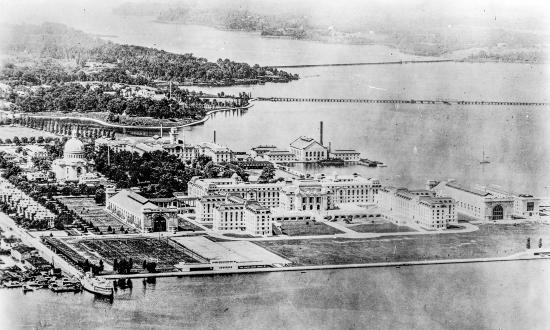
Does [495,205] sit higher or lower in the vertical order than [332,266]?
higher

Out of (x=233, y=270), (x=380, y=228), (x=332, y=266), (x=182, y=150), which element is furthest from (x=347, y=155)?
(x=233, y=270)

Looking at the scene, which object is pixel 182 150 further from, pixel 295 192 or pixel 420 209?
pixel 420 209

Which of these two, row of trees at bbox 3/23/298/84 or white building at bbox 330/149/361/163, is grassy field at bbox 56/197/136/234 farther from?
white building at bbox 330/149/361/163

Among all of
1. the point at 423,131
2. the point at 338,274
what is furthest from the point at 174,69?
the point at 338,274

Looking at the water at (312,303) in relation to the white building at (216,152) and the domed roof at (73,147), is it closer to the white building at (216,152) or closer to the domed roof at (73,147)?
the domed roof at (73,147)

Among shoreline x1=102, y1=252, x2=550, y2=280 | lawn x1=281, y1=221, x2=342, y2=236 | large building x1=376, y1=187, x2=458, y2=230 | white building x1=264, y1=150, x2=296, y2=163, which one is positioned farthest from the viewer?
white building x1=264, y1=150, x2=296, y2=163

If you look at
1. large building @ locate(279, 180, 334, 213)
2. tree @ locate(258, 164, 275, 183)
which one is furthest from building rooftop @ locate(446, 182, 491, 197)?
tree @ locate(258, 164, 275, 183)
